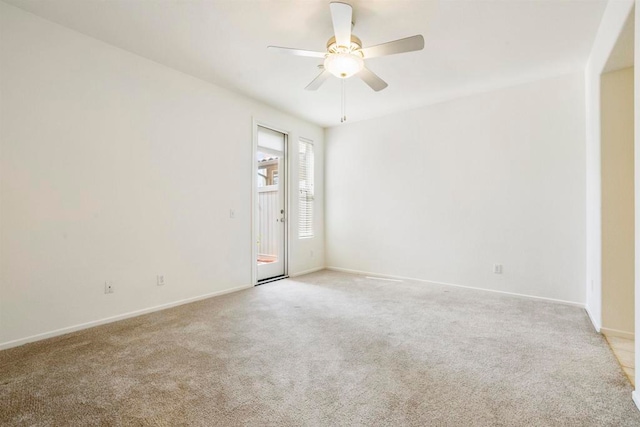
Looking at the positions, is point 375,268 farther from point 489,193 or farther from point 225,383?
point 225,383

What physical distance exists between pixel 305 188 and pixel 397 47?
10.9 feet

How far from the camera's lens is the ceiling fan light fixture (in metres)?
2.44

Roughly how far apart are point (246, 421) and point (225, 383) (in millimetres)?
407

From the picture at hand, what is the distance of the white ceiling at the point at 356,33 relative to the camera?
2.40 metres

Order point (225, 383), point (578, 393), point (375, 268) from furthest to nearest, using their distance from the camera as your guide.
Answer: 1. point (375, 268)
2. point (225, 383)
3. point (578, 393)

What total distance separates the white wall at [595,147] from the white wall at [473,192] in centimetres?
24

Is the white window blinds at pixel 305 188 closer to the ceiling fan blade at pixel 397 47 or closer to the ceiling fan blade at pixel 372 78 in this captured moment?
the ceiling fan blade at pixel 372 78

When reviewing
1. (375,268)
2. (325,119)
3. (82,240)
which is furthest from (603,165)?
(82,240)

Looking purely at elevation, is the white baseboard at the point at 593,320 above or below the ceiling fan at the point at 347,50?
below

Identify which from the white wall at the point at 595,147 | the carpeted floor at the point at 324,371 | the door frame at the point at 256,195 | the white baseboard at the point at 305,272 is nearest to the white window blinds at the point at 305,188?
the door frame at the point at 256,195

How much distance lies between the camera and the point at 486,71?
11.5 feet

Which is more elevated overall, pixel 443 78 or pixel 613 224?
pixel 443 78

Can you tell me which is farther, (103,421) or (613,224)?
(613,224)

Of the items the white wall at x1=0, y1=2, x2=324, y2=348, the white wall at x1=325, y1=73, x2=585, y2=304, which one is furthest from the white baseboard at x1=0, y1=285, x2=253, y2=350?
the white wall at x1=325, y1=73, x2=585, y2=304
